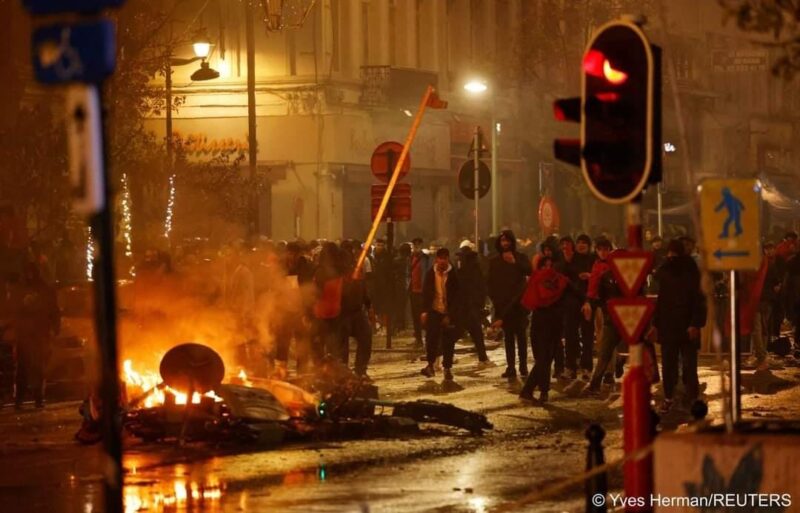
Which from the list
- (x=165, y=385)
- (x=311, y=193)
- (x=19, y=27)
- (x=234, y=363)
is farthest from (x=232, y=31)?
(x=165, y=385)

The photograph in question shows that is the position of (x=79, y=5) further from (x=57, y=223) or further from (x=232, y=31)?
(x=232, y=31)

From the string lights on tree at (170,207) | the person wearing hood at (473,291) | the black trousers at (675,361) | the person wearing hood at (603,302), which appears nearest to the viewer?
the black trousers at (675,361)

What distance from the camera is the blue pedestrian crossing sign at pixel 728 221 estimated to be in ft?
32.6

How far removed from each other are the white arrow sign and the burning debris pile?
7503 mm

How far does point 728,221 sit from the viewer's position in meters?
10.0

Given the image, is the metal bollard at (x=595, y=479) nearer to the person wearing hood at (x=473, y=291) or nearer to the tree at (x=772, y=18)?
→ the tree at (x=772, y=18)

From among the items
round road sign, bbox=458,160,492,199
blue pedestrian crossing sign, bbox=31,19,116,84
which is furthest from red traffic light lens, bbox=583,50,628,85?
round road sign, bbox=458,160,492,199

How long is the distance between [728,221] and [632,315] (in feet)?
3.14

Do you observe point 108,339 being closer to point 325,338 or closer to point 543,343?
point 543,343

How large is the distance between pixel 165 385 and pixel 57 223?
41.4 ft

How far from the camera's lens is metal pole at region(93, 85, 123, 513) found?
23.1 ft

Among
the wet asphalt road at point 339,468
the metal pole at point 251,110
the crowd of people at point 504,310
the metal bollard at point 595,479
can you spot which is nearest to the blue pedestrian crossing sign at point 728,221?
the metal bollard at point 595,479

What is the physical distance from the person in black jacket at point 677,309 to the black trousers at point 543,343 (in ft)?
5.04

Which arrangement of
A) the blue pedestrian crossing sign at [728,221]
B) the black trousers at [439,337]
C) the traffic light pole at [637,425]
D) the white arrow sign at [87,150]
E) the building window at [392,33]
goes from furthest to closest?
1. the building window at [392,33]
2. the black trousers at [439,337]
3. the blue pedestrian crossing sign at [728,221]
4. the traffic light pole at [637,425]
5. the white arrow sign at [87,150]
